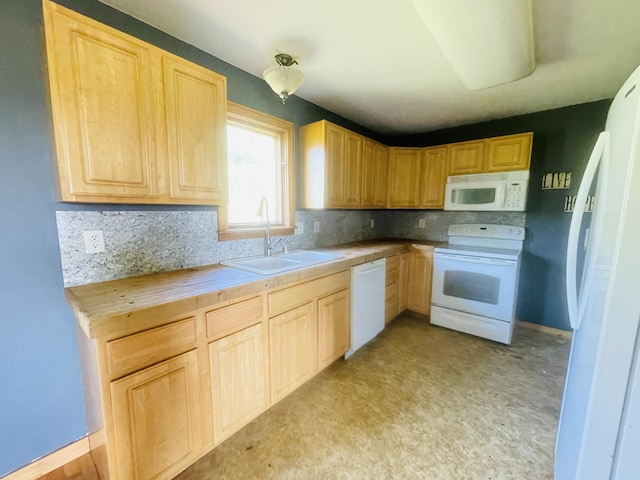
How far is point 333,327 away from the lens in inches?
86.2

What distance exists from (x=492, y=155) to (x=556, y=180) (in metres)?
0.71

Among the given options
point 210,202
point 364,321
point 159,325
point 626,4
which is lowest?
point 364,321

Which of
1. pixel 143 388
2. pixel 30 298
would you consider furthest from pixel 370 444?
pixel 30 298

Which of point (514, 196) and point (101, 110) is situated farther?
point (514, 196)

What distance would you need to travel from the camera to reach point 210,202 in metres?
1.67

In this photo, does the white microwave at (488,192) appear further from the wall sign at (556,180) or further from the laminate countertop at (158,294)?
the laminate countertop at (158,294)

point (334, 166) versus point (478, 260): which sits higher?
point (334, 166)

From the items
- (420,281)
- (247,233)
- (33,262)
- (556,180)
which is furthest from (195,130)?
(556,180)

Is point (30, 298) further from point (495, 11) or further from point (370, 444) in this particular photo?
point (495, 11)

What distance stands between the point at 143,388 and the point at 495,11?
7.59 feet

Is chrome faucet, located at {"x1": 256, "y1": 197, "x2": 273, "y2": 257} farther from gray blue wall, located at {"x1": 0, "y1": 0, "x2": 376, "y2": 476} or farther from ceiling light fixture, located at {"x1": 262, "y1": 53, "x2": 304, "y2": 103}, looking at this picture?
gray blue wall, located at {"x1": 0, "y1": 0, "x2": 376, "y2": 476}

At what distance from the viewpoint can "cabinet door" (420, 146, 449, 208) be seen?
11.0ft

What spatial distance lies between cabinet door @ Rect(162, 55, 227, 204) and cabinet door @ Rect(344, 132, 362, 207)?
1.45m

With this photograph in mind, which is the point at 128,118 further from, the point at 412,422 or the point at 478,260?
the point at 478,260
